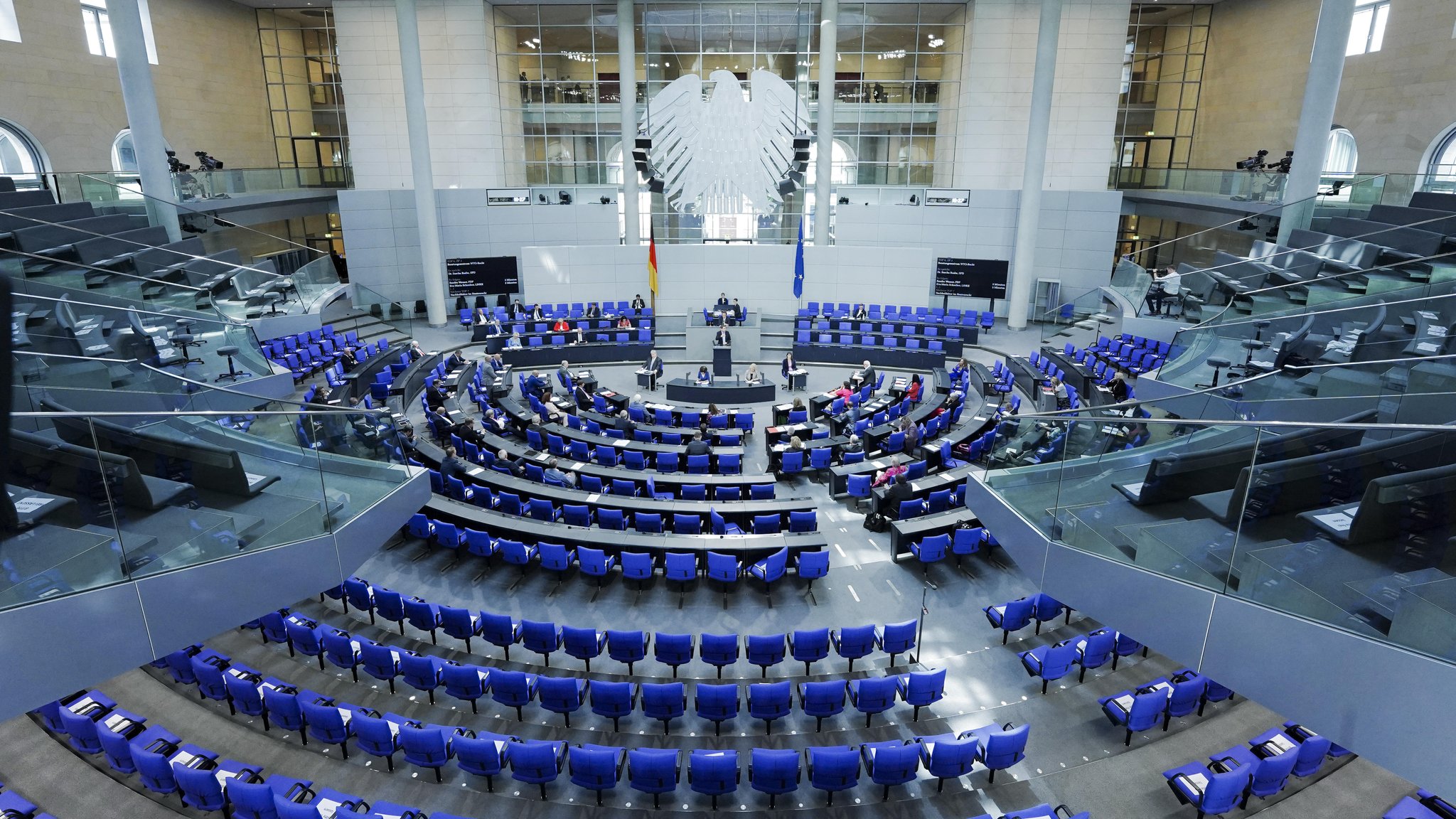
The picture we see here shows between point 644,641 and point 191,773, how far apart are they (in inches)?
172

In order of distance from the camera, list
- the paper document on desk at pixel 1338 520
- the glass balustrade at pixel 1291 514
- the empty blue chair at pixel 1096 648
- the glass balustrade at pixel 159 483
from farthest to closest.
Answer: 1. the empty blue chair at pixel 1096 648
2. the glass balustrade at pixel 159 483
3. the paper document on desk at pixel 1338 520
4. the glass balustrade at pixel 1291 514

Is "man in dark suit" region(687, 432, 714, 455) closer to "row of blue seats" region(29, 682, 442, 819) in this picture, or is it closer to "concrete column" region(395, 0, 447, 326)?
"row of blue seats" region(29, 682, 442, 819)

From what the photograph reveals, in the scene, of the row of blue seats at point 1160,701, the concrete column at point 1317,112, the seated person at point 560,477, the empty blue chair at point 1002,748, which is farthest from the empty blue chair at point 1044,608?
the concrete column at point 1317,112

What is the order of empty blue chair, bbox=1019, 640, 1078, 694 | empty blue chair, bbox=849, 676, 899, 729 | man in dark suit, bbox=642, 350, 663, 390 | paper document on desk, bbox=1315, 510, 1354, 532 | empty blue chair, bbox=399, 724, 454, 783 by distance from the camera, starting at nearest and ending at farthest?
paper document on desk, bbox=1315, 510, 1354, 532, empty blue chair, bbox=399, 724, 454, 783, empty blue chair, bbox=849, 676, 899, 729, empty blue chair, bbox=1019, 640, 1078, 694, man in dark suit, bbox=642, 350, 663, 390

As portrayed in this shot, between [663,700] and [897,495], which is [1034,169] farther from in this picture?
[663,700]

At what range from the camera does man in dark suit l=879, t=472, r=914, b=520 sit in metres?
11.9

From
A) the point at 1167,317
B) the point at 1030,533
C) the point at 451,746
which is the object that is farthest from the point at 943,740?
the point at 1167,317

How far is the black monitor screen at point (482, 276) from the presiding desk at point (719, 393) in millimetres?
10164

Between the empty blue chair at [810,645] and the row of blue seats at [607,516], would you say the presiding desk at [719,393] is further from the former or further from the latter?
the empty blue chair at [810,645]

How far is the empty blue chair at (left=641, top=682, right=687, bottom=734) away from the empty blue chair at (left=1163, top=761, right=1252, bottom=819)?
184 inches

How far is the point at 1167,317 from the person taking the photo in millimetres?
18094

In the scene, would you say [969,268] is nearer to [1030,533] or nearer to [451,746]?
[1030,533]

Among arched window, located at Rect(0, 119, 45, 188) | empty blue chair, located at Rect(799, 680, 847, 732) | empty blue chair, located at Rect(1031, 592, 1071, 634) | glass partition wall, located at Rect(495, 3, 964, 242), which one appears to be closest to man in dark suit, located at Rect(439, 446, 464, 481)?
empty blue chair, located at Rect(799, 680, 847, 732)

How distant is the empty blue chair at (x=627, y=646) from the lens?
8.49 metres
